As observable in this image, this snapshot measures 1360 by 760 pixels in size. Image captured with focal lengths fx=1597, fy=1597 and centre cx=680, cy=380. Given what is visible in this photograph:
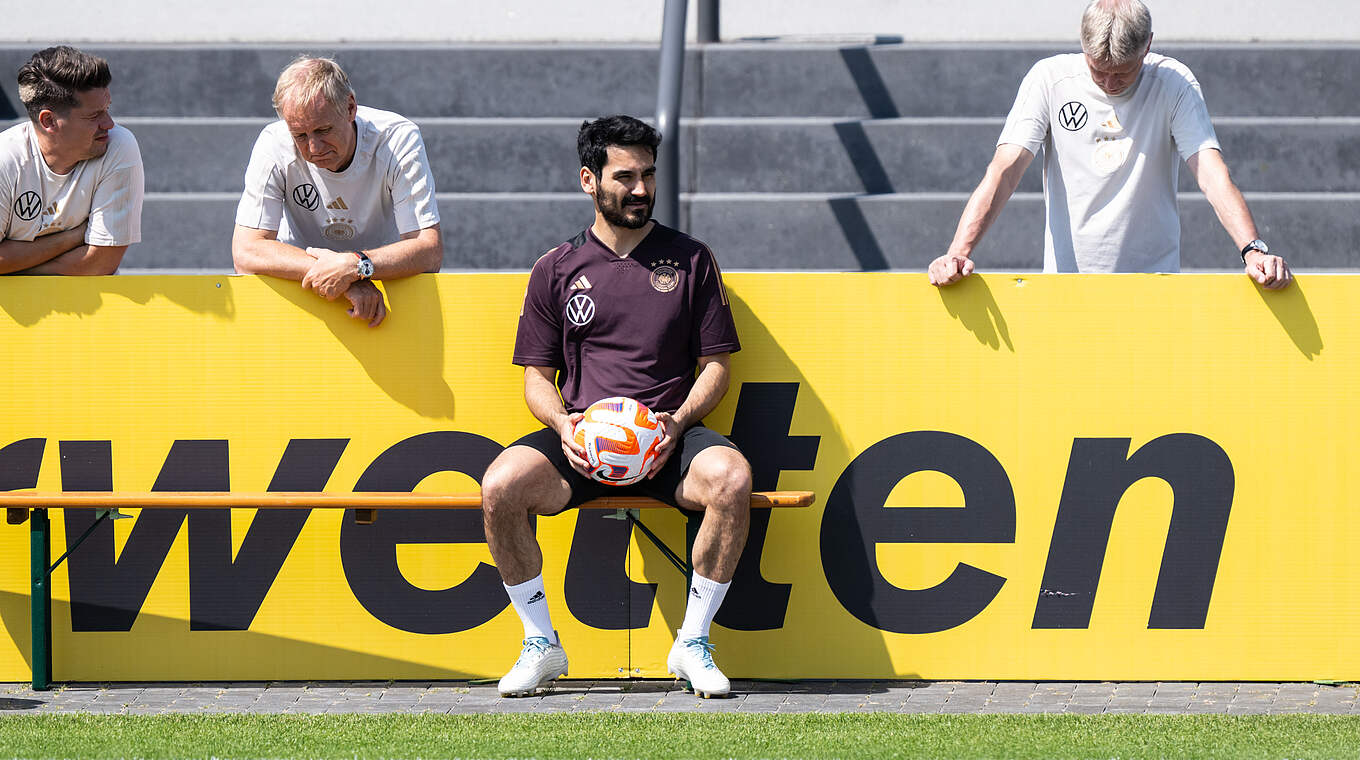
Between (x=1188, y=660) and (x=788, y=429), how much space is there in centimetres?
148

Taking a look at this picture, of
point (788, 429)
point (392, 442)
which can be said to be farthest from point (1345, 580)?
point (392, 442)

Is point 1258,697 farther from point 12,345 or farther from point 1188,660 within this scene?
point 12,345

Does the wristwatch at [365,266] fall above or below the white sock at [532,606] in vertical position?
above

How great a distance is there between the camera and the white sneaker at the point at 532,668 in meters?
4.90

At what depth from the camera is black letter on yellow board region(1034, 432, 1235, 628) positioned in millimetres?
5070

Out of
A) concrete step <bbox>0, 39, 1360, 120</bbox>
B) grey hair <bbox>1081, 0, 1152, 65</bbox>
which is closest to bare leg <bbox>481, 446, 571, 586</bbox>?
grey hair <bbox>1081, 0, 1152, 65</bbox>

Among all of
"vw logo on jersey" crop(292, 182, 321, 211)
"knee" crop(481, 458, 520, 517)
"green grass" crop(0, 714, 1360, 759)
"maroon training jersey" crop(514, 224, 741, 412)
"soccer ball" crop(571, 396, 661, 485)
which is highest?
"vw logo on jersey" crop(292, 182, 321, 211)

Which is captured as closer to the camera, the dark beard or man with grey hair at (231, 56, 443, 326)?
the dark beard

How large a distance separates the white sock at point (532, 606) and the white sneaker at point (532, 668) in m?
0.02

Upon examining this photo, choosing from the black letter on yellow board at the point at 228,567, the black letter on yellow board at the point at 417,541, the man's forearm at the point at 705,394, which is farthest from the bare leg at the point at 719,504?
the black letter on yellow board at the point at 228,567

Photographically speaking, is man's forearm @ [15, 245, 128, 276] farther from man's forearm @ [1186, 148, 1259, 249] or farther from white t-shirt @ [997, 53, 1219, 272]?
man's forearm @ [1186, 148, 1259, 249]

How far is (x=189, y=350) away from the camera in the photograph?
16.9 feet

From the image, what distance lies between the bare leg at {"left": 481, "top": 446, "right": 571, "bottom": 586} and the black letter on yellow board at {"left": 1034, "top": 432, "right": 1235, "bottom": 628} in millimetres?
1612

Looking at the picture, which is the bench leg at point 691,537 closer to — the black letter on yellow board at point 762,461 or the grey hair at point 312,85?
the black letter on yellow board at point 762,461
